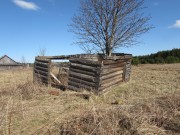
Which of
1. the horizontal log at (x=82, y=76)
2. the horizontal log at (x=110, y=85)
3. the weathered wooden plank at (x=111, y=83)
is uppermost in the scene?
the horizontal log at (x=82, y=76)

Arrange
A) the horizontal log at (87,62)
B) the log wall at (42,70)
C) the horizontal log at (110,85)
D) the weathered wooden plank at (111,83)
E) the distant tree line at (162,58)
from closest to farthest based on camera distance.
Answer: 1. the horizontal log at (87,62)
2. the horizontal log at (110,85)
3. the weathered wooden plank at (111,83)
4. the log wall at (42,70)
5. the distant tree line at (162,58)

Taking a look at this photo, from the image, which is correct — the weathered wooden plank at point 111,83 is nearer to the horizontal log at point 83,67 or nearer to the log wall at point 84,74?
the log wall at point 84,74

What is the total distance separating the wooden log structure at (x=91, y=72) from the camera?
9.41 meters

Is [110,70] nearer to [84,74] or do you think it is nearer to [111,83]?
[111,83]

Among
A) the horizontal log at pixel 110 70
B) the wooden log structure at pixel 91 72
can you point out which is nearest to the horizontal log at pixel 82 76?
the wooden log structure at pixel 91 72

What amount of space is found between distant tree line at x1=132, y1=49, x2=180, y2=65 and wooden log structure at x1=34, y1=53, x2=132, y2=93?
1128 cm

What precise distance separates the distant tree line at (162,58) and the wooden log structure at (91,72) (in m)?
11.3

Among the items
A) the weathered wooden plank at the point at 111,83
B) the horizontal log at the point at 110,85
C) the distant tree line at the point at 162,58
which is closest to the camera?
the horizontal log at the point at 110,85

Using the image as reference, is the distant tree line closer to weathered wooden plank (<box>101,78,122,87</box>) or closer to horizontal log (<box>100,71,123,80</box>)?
horizontal log (<box>100,71,123,80</box>)

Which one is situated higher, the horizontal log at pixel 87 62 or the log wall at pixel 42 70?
the horizontal log at pixel 87 62

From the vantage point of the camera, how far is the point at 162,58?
2377 centimetres

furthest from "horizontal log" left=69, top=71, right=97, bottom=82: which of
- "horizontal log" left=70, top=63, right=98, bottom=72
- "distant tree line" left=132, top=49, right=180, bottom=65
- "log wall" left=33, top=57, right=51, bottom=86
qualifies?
"distant tree line" left=132, top=49, right=180, bottom=65

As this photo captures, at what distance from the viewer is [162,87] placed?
10.5 m

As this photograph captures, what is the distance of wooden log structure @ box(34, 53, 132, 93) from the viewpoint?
30.9 feet
